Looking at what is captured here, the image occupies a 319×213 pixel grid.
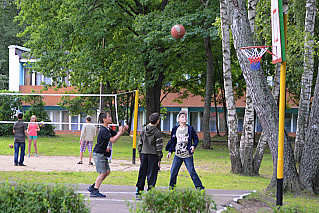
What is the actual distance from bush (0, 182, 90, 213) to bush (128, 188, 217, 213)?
76 centimetres

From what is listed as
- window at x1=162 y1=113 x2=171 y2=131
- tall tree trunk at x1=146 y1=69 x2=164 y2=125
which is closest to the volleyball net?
tall tree trunk at x1=146 y1=69 x2=164 y2=125

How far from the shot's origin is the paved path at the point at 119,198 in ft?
26.4

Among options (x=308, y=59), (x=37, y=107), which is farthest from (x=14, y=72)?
(x=308, y=59)

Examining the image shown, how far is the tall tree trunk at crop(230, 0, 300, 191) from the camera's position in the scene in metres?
10.3

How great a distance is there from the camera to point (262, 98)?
1027 cm

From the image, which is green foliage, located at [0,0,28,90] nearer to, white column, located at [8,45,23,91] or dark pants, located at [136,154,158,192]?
white column, located at [8,45,23,91]

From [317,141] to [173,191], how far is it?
228 inches

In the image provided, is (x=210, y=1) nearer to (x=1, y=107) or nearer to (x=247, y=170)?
(x=247, y=170)

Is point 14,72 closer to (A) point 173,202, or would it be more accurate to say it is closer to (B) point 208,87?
(B) point 208,87

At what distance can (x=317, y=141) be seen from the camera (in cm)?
1056

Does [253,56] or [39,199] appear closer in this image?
[39,199]

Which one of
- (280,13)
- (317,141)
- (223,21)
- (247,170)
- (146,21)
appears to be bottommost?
(247,170)

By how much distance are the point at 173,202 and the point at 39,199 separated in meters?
1.65

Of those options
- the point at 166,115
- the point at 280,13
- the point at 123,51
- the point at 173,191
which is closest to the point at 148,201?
the point at 173,191
